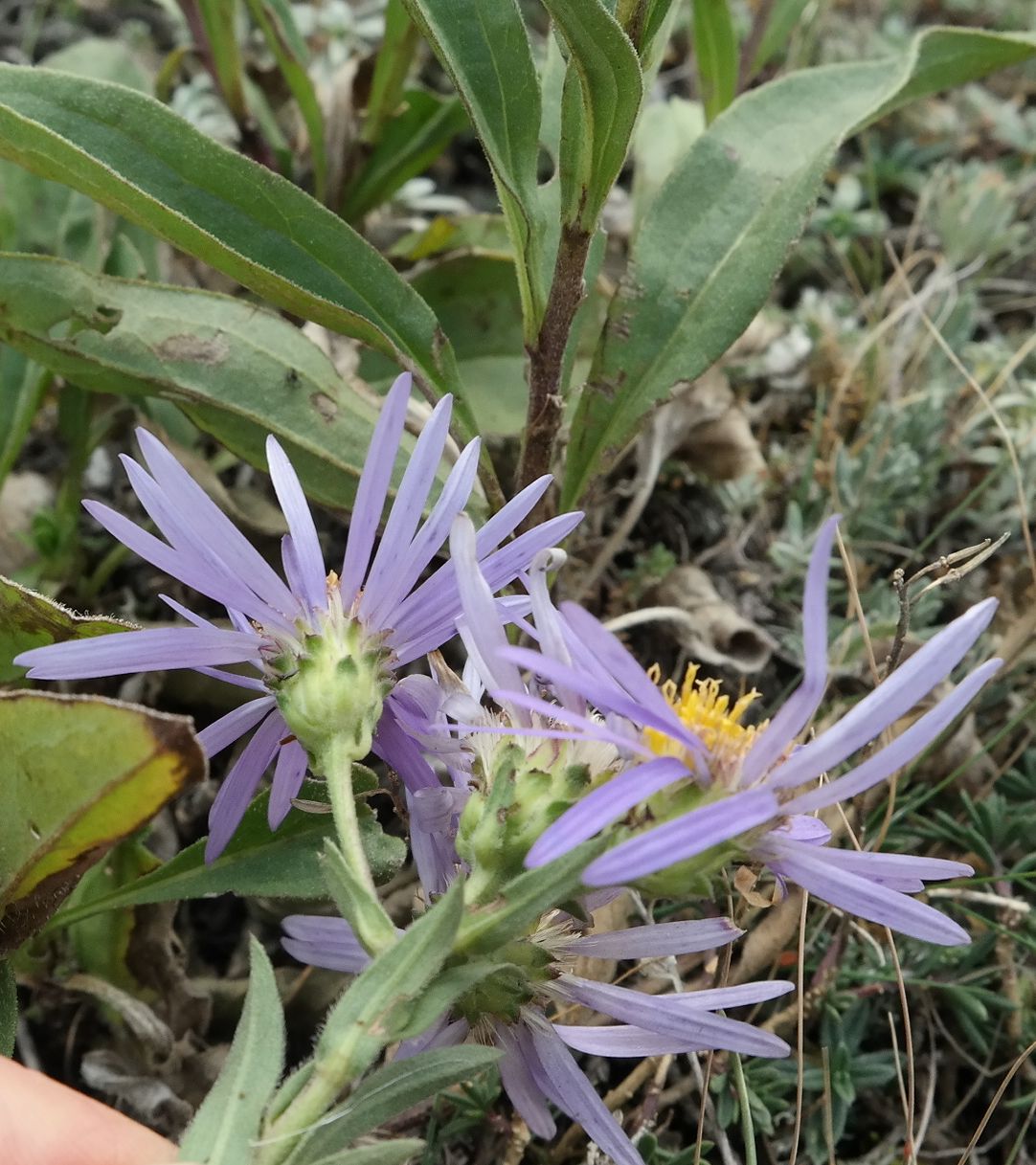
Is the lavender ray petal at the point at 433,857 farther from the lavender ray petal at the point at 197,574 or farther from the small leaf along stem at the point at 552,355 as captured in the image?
the small leaf along stem at the point at 552,355

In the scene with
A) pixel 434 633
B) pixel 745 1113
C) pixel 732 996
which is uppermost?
pixel 434 633

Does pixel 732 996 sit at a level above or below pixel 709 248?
below

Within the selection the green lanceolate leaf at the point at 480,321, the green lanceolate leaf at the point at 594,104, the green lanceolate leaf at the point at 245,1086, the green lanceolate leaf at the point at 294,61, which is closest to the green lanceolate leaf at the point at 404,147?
the green lanceolate leaf at the point at 294,61

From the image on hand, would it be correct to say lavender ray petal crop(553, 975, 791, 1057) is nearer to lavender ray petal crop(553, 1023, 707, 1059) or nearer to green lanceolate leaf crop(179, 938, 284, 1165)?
lavender ray petal crop(553, 1023, 707, 1059)

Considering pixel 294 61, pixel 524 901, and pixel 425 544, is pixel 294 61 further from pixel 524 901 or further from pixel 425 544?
pixel 524 901

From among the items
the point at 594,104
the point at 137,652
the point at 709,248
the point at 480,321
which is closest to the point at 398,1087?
the point at 137,652

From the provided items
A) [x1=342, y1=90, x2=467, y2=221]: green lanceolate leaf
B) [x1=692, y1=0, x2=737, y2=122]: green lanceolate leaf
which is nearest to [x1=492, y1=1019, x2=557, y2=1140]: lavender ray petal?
[x1=692, y1=0, x2=737, y2=122]: green lanceolate leaf

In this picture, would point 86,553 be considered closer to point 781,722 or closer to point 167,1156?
point 167,1156
